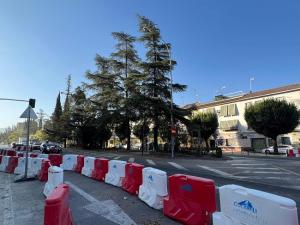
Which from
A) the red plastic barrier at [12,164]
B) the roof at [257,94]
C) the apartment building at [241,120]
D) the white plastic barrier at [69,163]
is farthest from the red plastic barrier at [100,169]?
the apartment building at [241,120]

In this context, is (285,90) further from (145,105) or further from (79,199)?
(79,199)

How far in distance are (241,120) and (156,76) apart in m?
23.7

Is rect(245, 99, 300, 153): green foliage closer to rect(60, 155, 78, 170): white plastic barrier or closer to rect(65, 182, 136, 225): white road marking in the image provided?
rect(60, 155, 78, 170): white plastic barrier

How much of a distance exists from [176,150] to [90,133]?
64.9 ft

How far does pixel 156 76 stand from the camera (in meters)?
30.6

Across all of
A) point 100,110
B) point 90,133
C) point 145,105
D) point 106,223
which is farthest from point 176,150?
point 106,223

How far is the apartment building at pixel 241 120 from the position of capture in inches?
1638

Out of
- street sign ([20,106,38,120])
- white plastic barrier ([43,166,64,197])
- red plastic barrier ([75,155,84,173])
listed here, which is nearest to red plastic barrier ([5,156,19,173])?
red plastic barrier ([75,155,84,173])

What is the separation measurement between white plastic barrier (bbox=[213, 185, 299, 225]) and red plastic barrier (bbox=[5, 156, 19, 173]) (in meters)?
12.9

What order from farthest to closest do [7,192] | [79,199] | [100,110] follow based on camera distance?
[100,110]
[7,192]
[79,199]

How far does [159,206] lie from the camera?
22.2 feet

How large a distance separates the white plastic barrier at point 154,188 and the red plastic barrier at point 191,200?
0.40 meters

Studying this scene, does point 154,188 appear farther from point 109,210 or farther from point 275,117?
point 275,117

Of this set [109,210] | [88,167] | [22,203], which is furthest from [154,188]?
[88,167]
